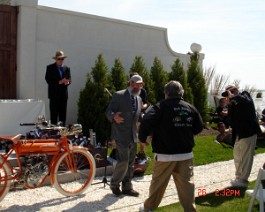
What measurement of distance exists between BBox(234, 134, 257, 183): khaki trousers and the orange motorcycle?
2.51 metres

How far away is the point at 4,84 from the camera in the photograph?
32.0 feet

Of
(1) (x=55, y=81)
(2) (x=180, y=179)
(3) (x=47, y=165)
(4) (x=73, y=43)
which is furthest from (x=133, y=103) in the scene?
(4) (x=73, y=43)

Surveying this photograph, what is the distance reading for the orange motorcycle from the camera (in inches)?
227

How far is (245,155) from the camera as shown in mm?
7105

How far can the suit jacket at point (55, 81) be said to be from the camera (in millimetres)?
8977

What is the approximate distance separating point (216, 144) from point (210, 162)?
197 cm

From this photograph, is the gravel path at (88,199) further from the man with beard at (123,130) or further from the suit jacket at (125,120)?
the suit jacket at (125,120)

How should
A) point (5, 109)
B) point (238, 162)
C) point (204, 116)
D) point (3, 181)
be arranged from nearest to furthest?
point (3, 181) → point (238, 162) → point (5, 109) → point (204, 116)

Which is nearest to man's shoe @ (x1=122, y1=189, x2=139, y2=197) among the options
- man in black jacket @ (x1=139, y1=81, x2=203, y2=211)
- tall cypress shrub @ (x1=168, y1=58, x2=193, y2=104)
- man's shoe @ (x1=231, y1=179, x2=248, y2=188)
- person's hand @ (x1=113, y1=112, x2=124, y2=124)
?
person's hand @ (x1=113, y1=112, x2=124, y2=124)

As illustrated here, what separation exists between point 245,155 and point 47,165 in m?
3.27

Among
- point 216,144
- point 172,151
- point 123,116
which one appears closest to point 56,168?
point 123,116

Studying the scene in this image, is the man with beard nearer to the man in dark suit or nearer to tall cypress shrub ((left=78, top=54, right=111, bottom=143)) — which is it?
the man in dark suit

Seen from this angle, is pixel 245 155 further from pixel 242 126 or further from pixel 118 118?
pixel 118 118

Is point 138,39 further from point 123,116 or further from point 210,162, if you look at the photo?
point 123,116
